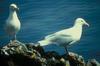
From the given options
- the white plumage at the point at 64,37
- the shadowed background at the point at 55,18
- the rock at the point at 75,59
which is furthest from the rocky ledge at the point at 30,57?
the shadowed background at the point at 55,18

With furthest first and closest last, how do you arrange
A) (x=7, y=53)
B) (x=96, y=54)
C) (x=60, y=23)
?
(x=60, y=23) < (x=96, y=54) < (x=7, y=53)

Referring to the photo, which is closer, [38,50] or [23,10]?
[38,50]

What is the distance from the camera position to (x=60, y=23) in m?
7.98

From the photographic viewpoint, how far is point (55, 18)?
26.9 ft

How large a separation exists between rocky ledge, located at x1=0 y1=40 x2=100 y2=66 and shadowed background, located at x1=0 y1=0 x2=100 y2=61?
1.66 meters

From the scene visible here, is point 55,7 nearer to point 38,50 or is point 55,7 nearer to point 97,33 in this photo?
point 97,33

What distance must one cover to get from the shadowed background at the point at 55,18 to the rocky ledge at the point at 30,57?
5.45ft

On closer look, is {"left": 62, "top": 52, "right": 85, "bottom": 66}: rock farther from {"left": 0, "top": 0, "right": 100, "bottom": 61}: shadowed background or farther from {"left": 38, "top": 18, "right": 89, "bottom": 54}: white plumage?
{"left": 0, "top": 0, "right": 100, "bottom": 61}: shadowed background

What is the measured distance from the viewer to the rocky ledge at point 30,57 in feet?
17.6

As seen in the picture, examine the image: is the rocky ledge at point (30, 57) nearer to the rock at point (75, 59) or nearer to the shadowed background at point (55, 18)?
the rock at point (75, 59)

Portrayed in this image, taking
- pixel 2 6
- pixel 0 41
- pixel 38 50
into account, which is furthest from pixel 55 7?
pixel 38 50

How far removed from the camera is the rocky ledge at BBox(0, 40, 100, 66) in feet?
17.6

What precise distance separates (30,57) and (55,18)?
287 cm

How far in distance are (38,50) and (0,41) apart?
194 centimetres
